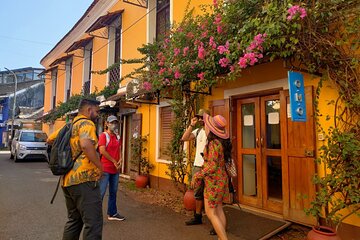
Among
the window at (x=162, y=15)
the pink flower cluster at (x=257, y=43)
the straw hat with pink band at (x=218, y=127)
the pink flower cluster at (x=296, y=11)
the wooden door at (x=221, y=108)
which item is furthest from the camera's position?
the window at (x=162, y=15)

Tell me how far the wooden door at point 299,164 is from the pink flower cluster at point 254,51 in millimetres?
1279

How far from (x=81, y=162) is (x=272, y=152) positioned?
343 cm

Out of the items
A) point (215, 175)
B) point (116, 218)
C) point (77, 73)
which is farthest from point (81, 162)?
point (77, 73)

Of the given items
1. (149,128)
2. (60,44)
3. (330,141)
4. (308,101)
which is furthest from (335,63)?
(60,44)

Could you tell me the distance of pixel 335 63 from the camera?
3.71 metres

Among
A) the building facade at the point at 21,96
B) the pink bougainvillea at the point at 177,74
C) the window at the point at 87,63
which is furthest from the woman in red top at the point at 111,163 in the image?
the building facade at the point at 21,96

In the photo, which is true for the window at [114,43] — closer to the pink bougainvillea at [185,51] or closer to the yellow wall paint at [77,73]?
the yellow wall paint at [77,73]

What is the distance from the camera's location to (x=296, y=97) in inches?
147

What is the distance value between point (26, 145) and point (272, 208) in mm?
13167

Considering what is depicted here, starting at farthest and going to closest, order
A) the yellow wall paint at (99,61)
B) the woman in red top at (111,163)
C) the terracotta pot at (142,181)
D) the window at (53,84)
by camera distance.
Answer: the window at (53,84), the yellow wall paint at (99,61), the terracotta pot at (142,181), the woman in red top at (111,163)

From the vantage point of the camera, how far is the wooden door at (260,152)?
196 inches

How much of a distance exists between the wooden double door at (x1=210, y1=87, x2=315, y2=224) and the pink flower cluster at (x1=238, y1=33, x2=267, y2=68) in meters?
1.28

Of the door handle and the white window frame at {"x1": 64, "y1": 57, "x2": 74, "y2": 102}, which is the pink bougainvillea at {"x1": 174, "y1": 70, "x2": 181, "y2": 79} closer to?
the door handle

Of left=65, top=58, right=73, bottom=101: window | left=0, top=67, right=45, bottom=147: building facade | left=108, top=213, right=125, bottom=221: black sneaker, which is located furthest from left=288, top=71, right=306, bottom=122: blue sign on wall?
left=0, top=67, right=45, bottom=147: building facade
